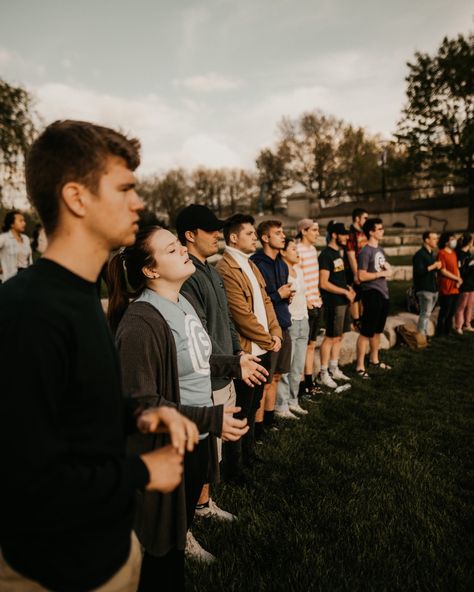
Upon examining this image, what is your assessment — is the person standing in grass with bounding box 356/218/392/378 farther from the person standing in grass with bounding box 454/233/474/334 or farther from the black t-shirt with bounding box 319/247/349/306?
the person standing in grass with bounding box 454/233/474/334

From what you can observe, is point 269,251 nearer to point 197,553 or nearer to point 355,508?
point 355,508

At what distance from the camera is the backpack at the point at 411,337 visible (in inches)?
321

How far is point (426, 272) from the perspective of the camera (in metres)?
8.09

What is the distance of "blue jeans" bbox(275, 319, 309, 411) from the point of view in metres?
5.22

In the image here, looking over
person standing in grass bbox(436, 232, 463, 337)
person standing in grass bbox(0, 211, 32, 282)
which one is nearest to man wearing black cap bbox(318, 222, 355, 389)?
person standing in grass bbox(436, 232, 463, 337)

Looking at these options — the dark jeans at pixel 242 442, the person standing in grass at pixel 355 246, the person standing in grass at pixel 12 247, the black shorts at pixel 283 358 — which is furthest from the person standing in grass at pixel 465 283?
the person standing in grass at pixel 12 247

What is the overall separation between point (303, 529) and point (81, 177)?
281 centimetres

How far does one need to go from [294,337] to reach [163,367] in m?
3.50

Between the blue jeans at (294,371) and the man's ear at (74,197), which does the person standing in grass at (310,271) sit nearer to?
the blue jeans at (294,371)

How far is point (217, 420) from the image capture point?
1.86 m

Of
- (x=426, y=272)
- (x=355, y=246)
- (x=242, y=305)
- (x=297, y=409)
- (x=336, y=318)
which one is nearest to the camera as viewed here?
(x=242, y=305)

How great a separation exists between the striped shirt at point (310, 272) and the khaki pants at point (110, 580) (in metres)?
4.61

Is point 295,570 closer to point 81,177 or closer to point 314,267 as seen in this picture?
point 81,177

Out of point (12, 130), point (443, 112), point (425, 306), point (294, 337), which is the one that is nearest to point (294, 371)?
point (294, 337)
